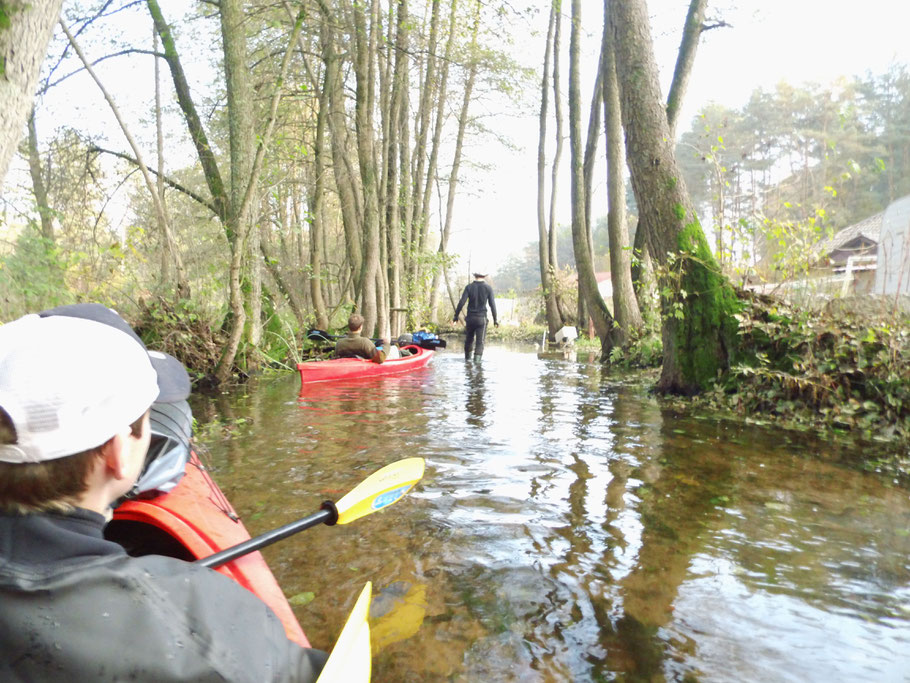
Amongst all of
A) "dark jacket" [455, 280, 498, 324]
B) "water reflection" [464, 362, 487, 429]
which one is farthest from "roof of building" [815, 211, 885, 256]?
"water reflection" [464, 362, 487, 429]

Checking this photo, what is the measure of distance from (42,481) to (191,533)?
940mm

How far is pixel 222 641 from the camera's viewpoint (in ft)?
4.03

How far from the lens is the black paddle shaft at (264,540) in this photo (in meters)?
1.85

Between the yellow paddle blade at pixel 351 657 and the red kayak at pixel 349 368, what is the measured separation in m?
6.91

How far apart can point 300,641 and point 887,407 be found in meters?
5.91

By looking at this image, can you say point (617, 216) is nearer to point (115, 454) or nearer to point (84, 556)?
point (115, 454)

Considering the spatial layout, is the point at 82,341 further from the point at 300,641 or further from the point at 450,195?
the point at 450,195

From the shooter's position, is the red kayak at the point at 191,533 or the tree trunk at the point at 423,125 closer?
the red kayak at the point at 191,533

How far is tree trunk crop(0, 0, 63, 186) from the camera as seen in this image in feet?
8.29

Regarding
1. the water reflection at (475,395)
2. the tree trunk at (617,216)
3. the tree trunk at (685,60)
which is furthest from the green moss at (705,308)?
the tree trunk at (617,216)

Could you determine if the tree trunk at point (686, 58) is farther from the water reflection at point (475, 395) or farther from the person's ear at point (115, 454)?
the person's ear at point (115, 454)

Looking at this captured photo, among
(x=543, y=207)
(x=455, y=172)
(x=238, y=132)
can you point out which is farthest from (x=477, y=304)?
(x=455, y=172)

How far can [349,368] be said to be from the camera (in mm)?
9305

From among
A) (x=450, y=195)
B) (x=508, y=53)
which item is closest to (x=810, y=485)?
(x=508, y=53)
